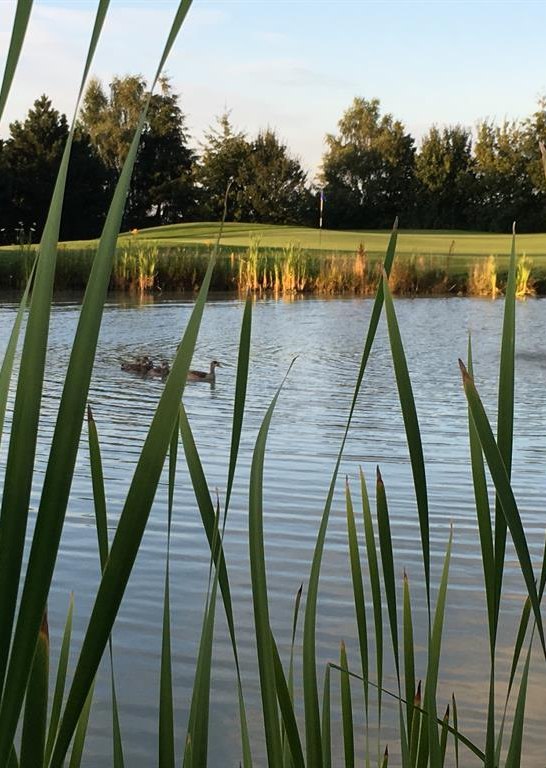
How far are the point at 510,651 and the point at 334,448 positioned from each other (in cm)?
A: 232

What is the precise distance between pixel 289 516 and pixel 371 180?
39243 millimetres

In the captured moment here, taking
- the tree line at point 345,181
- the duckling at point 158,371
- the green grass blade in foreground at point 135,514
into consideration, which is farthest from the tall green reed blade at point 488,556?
the tree line at point 345,181

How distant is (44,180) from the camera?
31.8 metres

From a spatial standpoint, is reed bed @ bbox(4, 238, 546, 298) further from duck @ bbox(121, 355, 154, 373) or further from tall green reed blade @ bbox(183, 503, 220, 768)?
tall green reed blade @ bbox(183, 503, 220, 768)

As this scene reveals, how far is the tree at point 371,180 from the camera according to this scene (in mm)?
40094

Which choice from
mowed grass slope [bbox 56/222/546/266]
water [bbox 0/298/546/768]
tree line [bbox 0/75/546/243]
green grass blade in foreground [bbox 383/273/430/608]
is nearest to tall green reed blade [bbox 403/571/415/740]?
green grass blade in foreground [bbox 383/273/430/608]

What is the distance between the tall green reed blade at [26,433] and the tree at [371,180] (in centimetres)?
3829

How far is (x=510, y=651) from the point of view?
2359mm

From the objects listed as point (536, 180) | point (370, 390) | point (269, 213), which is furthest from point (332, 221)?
point (370, 390)

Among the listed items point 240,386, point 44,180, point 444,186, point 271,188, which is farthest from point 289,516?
point 444,186

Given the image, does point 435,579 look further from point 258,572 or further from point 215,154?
point 215,154

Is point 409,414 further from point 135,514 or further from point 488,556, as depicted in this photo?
point 135,514

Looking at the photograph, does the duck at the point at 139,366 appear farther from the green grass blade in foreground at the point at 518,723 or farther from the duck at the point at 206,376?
the green grass blade in foreground at the point at 518,723

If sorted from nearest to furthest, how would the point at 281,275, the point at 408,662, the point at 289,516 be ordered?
the point at 408,662, the point at 289,516, the point at 281,275
